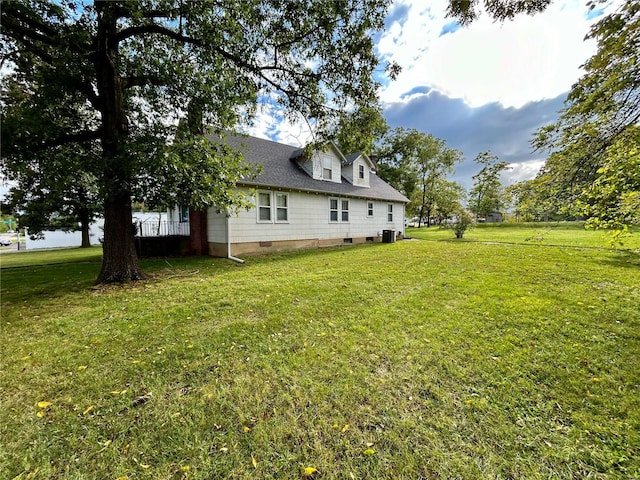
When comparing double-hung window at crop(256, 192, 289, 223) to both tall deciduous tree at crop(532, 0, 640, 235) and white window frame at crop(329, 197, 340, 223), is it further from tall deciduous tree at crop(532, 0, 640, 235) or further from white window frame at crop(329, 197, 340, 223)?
tall deciduous tree at crop(532, 0, 640, 235)

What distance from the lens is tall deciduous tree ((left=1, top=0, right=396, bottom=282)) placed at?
562 centimetres

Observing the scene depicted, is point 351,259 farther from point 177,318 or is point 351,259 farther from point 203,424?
point 203,424

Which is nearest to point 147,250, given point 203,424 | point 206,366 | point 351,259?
point 351,259

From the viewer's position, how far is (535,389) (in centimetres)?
247

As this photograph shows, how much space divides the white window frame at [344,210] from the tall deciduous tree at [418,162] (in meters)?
20.4

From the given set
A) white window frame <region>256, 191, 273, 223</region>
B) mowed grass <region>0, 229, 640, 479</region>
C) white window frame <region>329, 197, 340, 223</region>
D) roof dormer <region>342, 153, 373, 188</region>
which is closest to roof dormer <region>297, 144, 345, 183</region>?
roof dormer <region>342, 153, 373, 188</region>

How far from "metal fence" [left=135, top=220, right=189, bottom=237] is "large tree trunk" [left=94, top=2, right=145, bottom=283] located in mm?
6122

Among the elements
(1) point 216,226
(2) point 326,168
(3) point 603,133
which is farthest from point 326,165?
(3) point 603,133

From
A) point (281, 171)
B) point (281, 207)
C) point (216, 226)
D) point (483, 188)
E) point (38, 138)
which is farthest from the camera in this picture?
point (483, 188)

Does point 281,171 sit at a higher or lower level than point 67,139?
higher

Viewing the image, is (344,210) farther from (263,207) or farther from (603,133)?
(603,133)

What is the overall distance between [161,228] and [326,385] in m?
14.1

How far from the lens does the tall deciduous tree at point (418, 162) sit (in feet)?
108

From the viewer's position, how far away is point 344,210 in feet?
49.0
